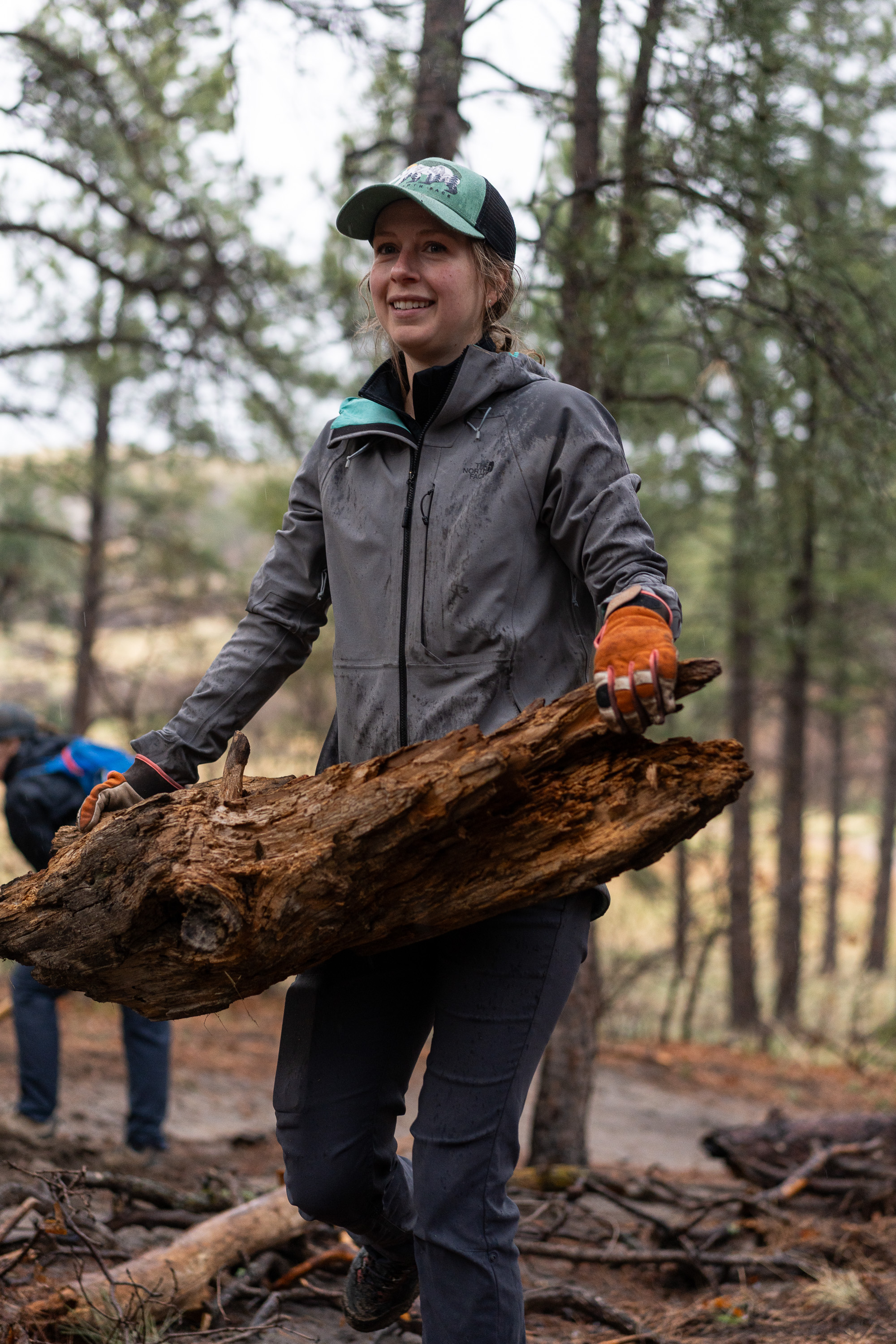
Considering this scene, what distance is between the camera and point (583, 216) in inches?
243

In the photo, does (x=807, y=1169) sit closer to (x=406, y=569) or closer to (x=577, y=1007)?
(x=577, y=1007)

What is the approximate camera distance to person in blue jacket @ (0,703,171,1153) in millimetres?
5523

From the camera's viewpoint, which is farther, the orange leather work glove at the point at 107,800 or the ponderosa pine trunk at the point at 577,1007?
the ponderosa pine trunk at the point at 577,1007

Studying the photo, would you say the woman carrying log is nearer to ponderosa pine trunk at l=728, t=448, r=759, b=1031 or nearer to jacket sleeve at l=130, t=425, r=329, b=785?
jacket sleeve at l=130, t=425, r=329, b=785

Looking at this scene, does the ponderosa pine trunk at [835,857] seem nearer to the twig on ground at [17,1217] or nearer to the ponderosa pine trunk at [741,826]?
the ponderosa pine trunk at [741,826]

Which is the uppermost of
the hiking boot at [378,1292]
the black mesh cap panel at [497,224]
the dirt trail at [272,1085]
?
the black mesh cap panel at [497,224]

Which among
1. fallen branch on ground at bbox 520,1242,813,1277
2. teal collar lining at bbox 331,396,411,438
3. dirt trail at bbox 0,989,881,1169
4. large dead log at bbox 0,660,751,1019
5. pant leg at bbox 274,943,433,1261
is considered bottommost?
dirt trail at bbox 0,989,881,1169

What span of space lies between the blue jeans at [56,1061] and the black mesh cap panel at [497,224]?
4.50 meters

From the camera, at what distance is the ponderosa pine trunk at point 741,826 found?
13.8 meters

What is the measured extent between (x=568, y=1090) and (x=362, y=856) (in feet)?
14.5

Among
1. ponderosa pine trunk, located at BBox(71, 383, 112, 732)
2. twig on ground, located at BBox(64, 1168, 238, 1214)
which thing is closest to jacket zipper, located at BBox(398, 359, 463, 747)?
twig on ground, located at BBox(64, 1168, 238, 1214)

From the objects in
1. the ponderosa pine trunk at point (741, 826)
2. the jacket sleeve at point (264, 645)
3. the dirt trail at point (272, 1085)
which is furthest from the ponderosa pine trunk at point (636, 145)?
the ponderosa pine trunk at point (741, 826)

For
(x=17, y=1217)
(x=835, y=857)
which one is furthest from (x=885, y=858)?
(x=17, y=1217)

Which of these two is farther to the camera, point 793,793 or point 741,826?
point 793,793
